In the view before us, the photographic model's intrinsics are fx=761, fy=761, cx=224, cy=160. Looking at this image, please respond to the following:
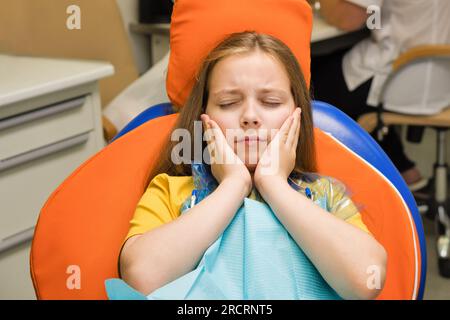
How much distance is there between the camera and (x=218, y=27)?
62.2 inches

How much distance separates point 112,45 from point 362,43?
0.78m

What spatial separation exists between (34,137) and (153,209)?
58cm

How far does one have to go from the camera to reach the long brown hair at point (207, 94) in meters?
1.43

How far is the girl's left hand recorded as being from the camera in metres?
1.31

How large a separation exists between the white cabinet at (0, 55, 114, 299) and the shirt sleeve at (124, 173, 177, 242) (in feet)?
1.57

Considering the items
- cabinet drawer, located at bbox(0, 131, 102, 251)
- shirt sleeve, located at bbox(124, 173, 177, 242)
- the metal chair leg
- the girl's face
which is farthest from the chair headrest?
the metal chair leg

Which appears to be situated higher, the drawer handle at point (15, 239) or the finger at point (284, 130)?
the finger at point (284, 130)

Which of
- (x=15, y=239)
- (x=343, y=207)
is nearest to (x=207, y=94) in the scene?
(x=343, y=207)

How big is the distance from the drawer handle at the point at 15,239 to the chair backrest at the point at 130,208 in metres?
0.36

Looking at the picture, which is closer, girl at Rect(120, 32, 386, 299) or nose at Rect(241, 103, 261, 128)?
girl at Rect(120, 32, 386, 299)

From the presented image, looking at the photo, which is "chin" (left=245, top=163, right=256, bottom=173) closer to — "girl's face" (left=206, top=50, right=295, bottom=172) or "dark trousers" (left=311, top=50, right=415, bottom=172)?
"girl's face" (left=206, top=50, right=295, bottom=172)

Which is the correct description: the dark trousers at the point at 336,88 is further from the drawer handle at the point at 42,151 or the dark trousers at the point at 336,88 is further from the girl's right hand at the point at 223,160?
the girl's right hand at the point at 223,160

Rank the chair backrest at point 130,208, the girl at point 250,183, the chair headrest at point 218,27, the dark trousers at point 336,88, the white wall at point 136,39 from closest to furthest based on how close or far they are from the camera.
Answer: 1. the girl at point 250,183
2. the chair backrest at point 130,208
3. the chair headrest at point 218,27
4. the dark trousers at point 336,88
5. the white wall at point 136,39

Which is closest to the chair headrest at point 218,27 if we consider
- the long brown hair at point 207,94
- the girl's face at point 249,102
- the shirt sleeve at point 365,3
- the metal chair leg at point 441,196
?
the long brown hair at point 207,94
